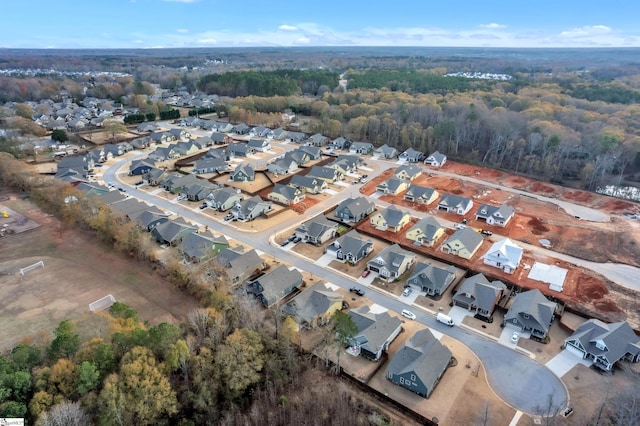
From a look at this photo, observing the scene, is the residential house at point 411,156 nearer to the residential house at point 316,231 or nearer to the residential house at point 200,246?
the residential house at point 316,231

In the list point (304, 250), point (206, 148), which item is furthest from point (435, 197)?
point (206, 148)

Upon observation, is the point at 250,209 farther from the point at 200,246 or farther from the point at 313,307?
the point at 313,307

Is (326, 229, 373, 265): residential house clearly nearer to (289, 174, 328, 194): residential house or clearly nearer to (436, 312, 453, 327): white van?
(436, 312, 453, 327): white van

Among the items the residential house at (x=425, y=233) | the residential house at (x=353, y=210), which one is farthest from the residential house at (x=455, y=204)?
the residential house at (x=353, y=210)

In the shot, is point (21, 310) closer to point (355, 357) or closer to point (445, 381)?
point (355, 357)

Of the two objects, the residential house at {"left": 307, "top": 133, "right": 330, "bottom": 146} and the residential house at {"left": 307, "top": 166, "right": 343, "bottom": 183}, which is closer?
A: the residential house at {"left": 307, "top": 166, "right": 343, "bottom": 183}

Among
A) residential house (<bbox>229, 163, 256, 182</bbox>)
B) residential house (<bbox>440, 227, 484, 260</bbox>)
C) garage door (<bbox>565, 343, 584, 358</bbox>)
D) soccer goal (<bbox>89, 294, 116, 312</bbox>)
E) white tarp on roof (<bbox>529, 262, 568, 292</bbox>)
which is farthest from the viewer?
residential house (<bbox>229, 163, 256, 182</bbox>)

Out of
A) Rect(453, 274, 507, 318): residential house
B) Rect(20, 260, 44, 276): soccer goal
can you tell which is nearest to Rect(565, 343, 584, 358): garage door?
Rect(453, 274, 507, 318): residential house
